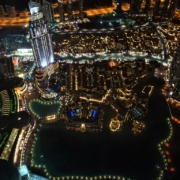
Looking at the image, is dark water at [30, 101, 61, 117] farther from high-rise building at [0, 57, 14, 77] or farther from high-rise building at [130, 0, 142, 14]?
high-rise building at [130, 0, 142, 14]

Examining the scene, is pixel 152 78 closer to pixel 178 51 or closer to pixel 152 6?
pixel 178 51

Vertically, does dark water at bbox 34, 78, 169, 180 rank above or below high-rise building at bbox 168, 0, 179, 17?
below

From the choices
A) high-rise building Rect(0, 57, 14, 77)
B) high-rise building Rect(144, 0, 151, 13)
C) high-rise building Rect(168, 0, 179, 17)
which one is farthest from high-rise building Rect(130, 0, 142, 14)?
high-rise building Rect(0, 57, 14, 77)

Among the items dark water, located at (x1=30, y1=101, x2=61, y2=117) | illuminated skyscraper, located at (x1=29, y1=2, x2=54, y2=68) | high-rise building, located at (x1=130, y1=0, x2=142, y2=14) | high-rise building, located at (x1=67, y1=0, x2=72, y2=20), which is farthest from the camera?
high-rise building, located at (x1=130, y1=0, x2=142, y2=14)

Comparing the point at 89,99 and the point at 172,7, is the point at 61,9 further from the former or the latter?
the point at 89,99

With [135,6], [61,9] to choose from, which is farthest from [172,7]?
[61,9]

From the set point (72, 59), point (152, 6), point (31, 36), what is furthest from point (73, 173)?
point (152, 6)

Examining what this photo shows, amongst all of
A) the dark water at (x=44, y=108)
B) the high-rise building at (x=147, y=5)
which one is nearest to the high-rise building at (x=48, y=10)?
the high-rise building at (x=147, y=5)
